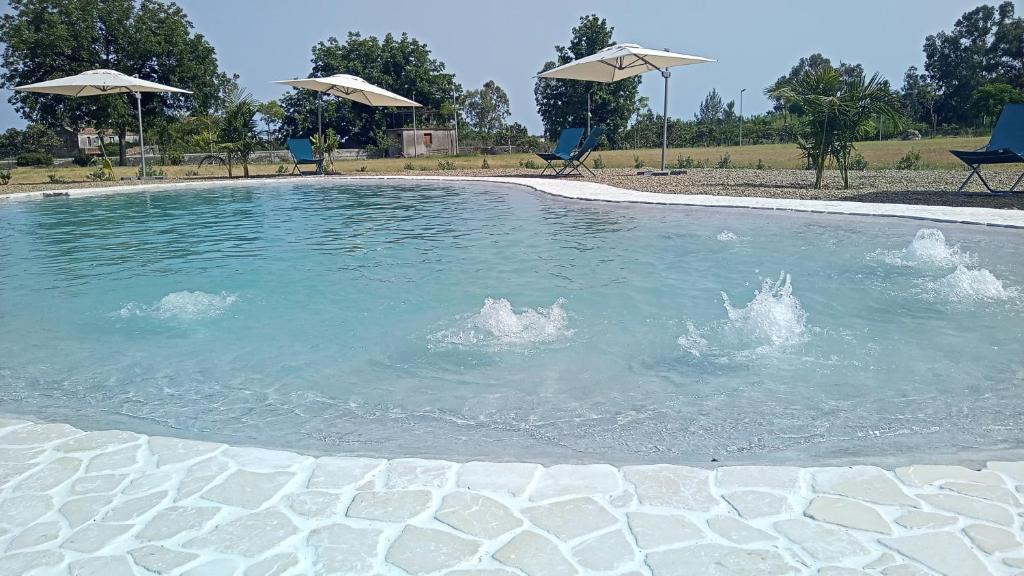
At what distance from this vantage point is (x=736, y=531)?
7.07 ft

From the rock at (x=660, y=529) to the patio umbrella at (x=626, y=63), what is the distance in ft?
44.1

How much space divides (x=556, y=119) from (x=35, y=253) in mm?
33341

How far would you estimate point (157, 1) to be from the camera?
30.7 meters

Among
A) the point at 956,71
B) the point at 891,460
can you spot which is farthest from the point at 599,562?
the point at 956,71

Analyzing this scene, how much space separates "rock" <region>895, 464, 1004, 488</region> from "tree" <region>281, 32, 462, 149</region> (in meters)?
35.1

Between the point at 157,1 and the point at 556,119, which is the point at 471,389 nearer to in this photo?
the point at 157,1

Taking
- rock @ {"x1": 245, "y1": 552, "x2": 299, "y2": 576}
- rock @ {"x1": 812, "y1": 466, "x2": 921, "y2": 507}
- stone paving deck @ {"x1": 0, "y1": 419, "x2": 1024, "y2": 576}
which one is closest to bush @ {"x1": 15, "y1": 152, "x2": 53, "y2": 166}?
stone paving deck @ {"x1": 0, "y1": 419, "x2": 1024, "y2": 576}

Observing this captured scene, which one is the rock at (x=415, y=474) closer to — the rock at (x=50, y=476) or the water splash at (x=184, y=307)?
the rock at (x=50, y=476)

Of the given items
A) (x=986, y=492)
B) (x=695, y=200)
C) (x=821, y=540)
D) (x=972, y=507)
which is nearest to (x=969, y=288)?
(x=986, y=492)

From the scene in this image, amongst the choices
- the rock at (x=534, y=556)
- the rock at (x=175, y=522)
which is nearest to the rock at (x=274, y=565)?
the rock at (x=175, y=522)

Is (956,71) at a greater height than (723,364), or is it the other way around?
(956,71)

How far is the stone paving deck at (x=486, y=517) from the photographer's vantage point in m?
2.01

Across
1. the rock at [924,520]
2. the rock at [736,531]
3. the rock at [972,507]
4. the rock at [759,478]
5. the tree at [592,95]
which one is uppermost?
the tree at [592,95]

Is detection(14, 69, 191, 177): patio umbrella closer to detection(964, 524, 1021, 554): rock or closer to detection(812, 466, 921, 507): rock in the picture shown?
detection(812, 466, 921, 507): rock
